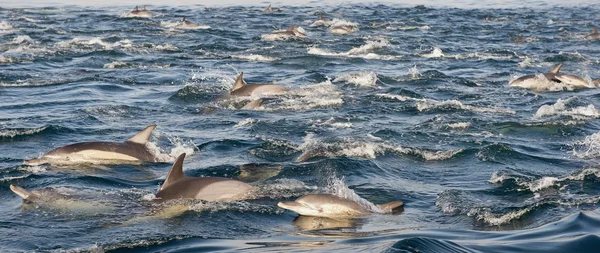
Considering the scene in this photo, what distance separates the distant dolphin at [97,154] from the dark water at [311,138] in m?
0.27

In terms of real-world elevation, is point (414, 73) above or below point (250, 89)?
below

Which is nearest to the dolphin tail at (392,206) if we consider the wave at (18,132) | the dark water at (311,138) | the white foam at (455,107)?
Answer: the dark water at (311,138)

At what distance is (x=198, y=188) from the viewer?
38.8ft

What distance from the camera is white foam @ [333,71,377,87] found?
922 inches

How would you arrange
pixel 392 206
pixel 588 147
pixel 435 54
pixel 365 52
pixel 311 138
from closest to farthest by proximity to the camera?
pixel 392 206 → pixel 588 147 → pixel 311 138 → pixel 435 54 → pixel 365 52

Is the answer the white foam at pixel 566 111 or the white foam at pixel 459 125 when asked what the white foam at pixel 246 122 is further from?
the white foam at pixel 566 111

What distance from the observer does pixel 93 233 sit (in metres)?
10.3

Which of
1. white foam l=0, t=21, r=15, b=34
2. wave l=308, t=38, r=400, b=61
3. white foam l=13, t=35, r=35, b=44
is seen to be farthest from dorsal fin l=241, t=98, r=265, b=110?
white foam l=0, t=21, r=15, b=34

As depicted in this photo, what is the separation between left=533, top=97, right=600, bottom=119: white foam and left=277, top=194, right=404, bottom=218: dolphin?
8.98 meters

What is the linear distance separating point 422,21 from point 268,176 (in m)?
34.1

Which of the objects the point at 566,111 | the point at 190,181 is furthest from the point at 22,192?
the point at 566,111

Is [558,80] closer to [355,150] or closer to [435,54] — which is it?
[435,54]

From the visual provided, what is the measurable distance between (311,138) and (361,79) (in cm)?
738

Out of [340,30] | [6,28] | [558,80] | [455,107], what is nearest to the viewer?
[455,107]
